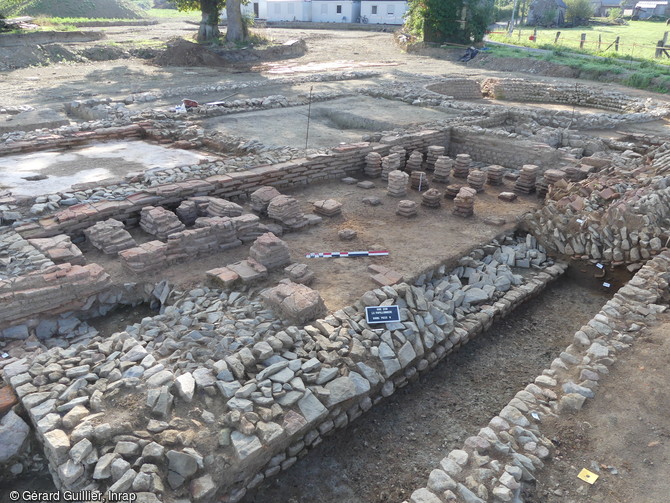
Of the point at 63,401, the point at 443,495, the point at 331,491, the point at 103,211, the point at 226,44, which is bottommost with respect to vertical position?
the point at 331,491

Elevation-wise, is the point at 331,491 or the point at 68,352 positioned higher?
the point at 68,352

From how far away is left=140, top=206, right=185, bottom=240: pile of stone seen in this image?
20.7 feet

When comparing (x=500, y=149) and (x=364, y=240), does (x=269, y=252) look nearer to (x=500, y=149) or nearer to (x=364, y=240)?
(x=364, y=240)

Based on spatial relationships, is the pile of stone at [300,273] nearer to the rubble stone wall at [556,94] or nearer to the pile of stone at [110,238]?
the pile of stone at [110,238]

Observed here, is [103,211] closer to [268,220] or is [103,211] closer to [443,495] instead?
[268,220]

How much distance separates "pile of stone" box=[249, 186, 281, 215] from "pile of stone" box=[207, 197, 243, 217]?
0.48 m

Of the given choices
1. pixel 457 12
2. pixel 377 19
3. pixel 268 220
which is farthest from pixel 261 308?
pixel 377 19

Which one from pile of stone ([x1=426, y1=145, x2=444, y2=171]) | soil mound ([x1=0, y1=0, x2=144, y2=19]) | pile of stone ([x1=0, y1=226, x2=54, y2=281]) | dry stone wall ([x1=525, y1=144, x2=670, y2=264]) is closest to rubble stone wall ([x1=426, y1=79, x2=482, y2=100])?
pile of stone ([x1=426, y1=145, x2=444, y2=171])

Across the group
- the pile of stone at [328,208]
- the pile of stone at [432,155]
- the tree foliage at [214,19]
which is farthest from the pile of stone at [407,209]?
the tree foliage at [214,19]

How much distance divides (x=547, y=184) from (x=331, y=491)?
21.6 ft

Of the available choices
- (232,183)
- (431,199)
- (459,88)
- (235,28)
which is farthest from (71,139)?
(235,28)

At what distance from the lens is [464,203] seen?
298 inches

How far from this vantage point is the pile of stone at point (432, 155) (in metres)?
9.58

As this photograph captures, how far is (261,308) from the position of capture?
502 cm
